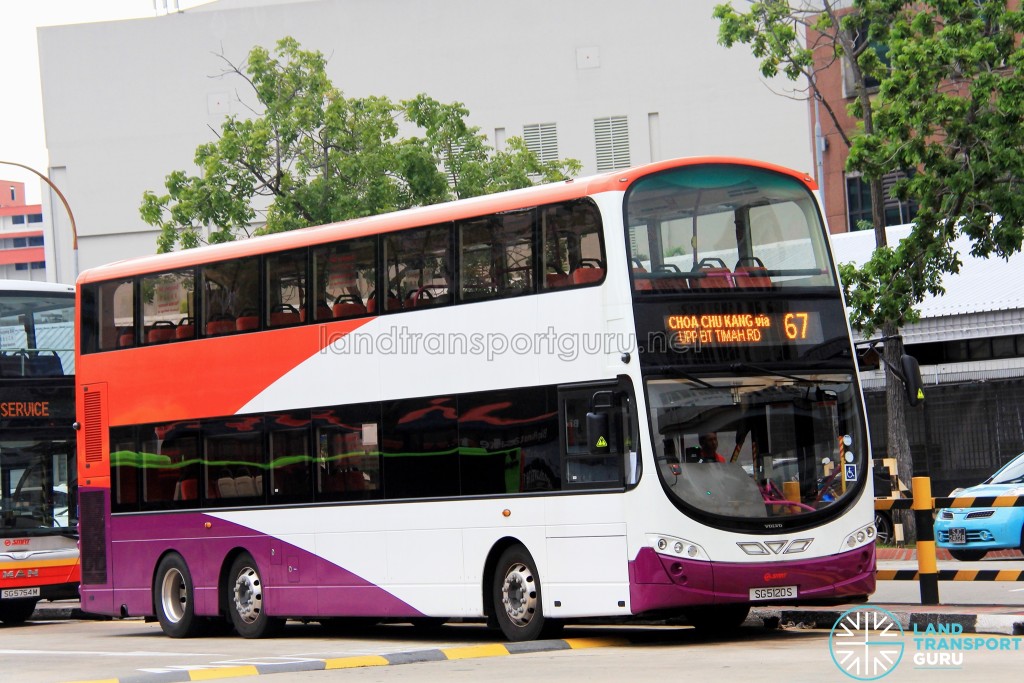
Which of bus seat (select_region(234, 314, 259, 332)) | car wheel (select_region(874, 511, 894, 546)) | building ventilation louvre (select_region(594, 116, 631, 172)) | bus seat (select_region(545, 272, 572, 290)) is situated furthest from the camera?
building ventilation louvre (select_region(594, 116, 631, 172))

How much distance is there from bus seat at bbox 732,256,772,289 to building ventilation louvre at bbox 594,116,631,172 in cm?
4565

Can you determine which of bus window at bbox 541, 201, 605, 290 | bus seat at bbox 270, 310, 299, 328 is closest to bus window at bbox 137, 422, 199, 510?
bus seat at bbox 270, 310, 299, 328

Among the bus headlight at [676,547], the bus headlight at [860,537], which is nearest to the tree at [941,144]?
the bus headlight at [860,537]

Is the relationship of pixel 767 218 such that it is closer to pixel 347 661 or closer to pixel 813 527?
pixel 813 527

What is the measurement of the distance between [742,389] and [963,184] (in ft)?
33.1

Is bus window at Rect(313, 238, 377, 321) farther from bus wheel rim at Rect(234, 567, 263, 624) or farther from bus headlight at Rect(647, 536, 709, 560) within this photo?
bus headlight at Rect(647, 536, 709, 560)

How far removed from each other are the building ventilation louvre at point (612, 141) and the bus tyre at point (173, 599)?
4194 cm

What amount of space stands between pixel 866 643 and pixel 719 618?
11.9ft

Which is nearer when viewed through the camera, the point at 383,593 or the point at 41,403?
the point at 383,593

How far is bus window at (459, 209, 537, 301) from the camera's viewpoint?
15.1 m

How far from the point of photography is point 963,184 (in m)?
22.9

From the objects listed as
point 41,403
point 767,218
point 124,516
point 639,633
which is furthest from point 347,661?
point 41,403

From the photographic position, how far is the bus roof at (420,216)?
14.4 m
